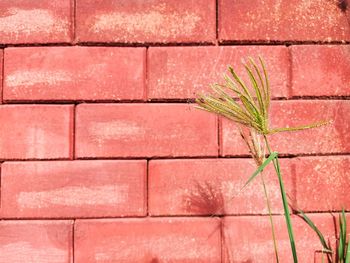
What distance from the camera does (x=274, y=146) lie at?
1383mm

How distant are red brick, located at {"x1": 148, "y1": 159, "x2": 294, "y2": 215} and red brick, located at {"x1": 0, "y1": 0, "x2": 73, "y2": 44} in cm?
54

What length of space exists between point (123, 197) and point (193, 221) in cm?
24

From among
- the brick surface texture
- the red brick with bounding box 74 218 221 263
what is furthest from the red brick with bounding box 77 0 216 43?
the red brick with bounding box 74 218 221 263

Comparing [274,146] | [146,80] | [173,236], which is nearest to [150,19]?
[146,80]

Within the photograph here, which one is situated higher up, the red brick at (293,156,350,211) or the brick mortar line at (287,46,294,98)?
the brick mortar line at (287,46,294,98)

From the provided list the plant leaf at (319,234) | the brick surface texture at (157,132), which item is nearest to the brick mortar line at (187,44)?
the brick surface texture at (157,132)

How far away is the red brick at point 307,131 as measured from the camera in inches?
54.5

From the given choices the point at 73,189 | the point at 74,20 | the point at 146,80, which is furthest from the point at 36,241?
the point at 74,20

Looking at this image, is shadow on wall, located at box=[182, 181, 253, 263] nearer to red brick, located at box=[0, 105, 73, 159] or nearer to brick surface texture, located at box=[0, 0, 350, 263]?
brick surface texture, located at box=[0, 0, 350, 263]

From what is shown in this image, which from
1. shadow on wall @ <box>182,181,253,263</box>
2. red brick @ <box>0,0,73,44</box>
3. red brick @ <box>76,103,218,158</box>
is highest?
red brick @ <box>0,0,73,44</box>

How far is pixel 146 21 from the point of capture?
4.59 feet

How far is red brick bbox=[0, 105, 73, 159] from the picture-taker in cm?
137

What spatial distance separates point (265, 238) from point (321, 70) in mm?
593

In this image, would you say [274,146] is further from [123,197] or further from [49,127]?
[49,127]
